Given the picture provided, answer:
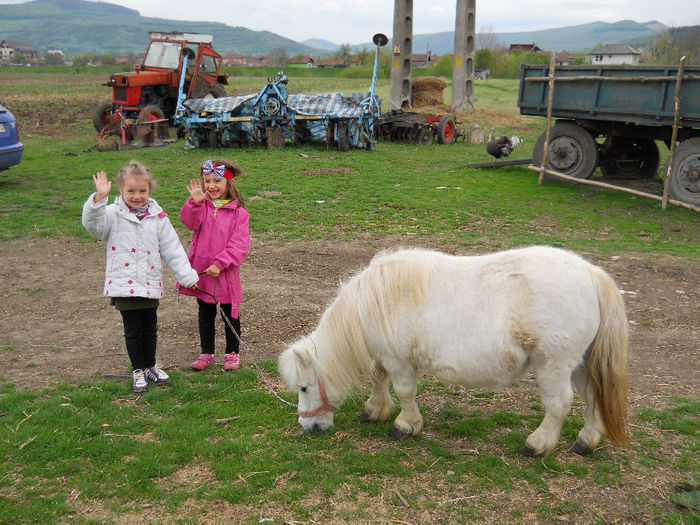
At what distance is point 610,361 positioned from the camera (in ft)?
10.5

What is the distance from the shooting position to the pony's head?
3.39 m

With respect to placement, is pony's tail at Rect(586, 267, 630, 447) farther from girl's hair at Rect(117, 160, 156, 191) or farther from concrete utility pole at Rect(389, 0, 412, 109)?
concrete utility pole at Rect(389, 0, 412, 109)

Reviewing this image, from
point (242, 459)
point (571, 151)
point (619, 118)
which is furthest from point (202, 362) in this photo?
point (571, 151)

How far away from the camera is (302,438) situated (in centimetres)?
350

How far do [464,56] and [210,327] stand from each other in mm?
19738

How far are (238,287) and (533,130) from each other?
19.9m

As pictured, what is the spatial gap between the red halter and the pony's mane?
0.32 feet

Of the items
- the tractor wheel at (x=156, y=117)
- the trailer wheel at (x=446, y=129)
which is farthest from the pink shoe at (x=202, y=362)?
the trailer wheel at (x=446, y=129)

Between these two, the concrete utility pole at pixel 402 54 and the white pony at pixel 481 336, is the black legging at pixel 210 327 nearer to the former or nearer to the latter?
the white pony at pixel 481 336

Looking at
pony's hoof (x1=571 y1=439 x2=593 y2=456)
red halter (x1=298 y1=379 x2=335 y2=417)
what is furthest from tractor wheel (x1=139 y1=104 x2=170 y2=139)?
pony's hoof (x1=571 y1=439 x2=593 y2=456)

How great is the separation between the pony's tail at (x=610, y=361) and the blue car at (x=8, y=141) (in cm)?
1004

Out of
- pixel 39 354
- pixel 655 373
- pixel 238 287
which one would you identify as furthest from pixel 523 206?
pixel 39 354

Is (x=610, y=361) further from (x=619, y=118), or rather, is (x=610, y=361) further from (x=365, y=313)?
(x=619, y=118)

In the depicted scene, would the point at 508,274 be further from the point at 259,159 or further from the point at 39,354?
the point at 259,159
